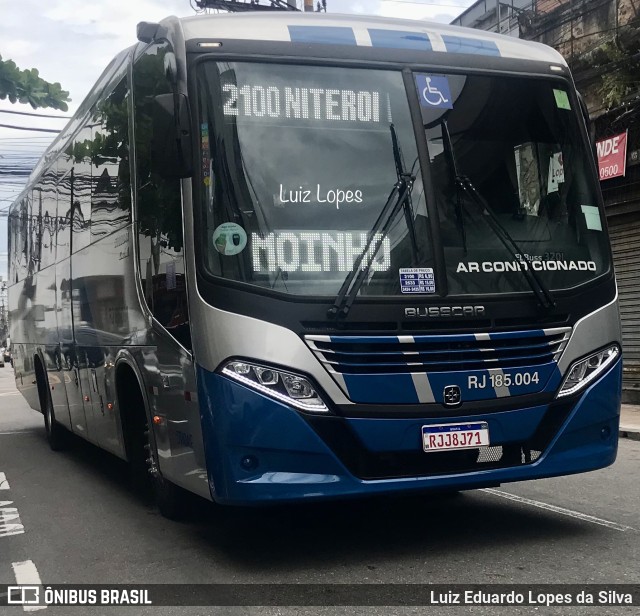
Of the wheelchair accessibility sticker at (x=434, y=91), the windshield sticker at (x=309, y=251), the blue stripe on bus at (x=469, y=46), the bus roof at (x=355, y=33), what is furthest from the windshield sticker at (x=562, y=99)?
the windshield sticker at (x=309, y=251)

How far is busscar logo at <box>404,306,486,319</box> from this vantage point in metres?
5.48

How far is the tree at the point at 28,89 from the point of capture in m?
5.57

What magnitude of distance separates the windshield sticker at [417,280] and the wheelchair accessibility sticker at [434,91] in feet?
3.37

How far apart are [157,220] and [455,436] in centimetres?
227

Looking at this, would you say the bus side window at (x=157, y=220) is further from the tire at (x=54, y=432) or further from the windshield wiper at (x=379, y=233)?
the tire at (x=54, y=432)

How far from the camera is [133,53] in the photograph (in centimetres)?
709

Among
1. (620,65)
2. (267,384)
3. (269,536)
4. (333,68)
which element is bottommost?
(269,536)

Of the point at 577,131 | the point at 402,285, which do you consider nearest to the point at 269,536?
the point at 402,285

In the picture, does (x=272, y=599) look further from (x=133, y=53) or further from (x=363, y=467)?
(x=133, y=53)

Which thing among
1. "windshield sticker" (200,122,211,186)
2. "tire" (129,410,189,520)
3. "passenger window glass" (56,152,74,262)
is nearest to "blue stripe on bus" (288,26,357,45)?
"windshield sticker" (200,122,211,186)

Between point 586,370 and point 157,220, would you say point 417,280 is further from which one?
point 157,220

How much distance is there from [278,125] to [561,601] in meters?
2.95

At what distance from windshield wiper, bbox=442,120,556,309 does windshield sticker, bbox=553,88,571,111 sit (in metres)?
0.95

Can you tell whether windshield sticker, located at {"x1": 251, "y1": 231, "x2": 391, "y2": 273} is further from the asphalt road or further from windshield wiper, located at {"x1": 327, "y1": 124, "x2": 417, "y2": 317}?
the asphalt road
